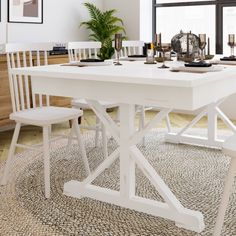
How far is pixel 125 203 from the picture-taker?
2250 mm

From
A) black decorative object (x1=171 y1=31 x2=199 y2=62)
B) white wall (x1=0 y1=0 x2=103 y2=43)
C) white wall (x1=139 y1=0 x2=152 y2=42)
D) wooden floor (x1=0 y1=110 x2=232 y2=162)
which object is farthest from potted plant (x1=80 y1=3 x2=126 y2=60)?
black decorative object (x1=171 y1=31 x2=199 y2=62)

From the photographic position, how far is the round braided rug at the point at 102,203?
209cm

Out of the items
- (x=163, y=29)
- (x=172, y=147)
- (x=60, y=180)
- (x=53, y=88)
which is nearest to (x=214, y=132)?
(x=172, y=147)

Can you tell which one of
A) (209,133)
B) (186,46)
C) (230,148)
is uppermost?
(186,46)

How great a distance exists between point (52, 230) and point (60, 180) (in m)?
0.73

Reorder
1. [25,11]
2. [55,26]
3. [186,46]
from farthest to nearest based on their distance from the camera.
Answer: [55,26], [25,11], [186,46]

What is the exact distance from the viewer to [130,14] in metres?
5.33

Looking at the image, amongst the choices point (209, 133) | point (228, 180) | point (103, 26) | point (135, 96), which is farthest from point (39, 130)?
point (228, 180)

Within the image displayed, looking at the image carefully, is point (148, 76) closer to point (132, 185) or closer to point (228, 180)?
point (228, 180)

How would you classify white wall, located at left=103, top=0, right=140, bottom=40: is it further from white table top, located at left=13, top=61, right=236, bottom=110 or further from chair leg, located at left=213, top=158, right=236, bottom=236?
chair leg, located at left=213, top=158, right=236, bottom=236

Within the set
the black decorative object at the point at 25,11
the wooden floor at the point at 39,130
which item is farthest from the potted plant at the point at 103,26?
the wooden floor at the point at 39,130

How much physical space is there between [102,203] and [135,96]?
761mm

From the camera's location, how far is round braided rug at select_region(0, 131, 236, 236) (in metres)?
2.09

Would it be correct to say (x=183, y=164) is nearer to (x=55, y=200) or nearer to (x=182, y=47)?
(x=182, y=47)
